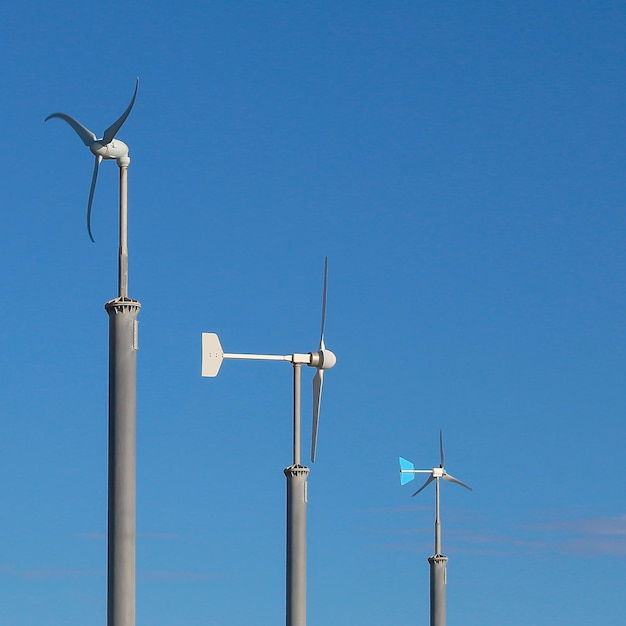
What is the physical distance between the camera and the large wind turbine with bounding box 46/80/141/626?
35.1 meters

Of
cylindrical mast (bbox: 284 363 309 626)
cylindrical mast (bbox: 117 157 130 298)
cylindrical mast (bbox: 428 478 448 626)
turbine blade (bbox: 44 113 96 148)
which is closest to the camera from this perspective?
cylindrical mast (bbox: 117 157 130 298)

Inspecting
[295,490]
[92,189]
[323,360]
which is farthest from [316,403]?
[92,189]

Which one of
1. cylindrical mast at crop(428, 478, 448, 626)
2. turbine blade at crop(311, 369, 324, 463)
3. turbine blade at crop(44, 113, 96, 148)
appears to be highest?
turbine blade at crop(44, 113, 96, 148)

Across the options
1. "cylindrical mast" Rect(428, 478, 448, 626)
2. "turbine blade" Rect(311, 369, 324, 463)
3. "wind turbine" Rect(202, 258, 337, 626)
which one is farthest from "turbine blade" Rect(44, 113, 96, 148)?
"cylindrical mast" Rect(428, 478, 448, 626)

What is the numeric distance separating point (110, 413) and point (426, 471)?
53.4m

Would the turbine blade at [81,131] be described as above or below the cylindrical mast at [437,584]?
above

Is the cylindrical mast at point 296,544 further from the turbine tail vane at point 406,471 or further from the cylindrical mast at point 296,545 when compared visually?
the turbine tail vane at point 406,471

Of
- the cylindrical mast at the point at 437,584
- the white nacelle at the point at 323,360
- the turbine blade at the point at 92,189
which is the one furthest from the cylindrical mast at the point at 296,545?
the cylindrical mast at the point at 437,584

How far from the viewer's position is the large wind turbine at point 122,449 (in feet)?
115

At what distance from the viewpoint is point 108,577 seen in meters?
35.4

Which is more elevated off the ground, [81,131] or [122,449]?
[81,131]

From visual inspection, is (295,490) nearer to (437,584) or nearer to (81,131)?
(81,131)

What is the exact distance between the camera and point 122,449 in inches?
1406

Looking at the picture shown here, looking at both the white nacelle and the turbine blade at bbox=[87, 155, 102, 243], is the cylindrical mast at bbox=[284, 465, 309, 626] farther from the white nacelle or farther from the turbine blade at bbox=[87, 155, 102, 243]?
the turbine blade at bbox=[87, 155, 102, 243]
